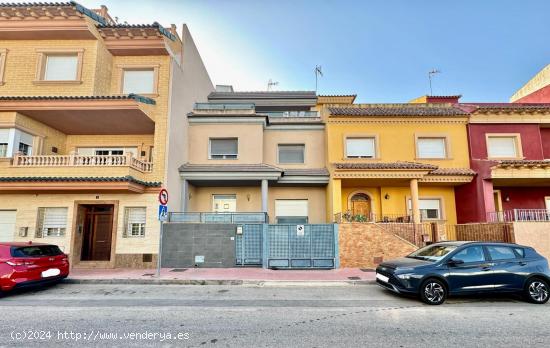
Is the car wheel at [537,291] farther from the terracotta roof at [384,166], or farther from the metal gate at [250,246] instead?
the metal gate at [250,246]

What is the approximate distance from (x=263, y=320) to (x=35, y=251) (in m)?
7.54

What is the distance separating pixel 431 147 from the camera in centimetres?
1561

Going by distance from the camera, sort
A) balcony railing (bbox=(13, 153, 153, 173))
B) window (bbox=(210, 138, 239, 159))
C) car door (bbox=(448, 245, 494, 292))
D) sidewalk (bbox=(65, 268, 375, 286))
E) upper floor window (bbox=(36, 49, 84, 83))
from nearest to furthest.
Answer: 1. car door (bbox=(448, 245, 494, 292))
2. sidewalk (bbox=(65, 268, 375, 286))
3. balcony railing (bbox=(13, 153, 153, 173))
4. upper floor window (bbox=(36, 49, 84, 83))
5. window (bbox=(210, 138, 239, 159))

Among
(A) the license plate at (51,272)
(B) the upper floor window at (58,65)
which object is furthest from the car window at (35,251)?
(B) the upper floor window at (58,65)

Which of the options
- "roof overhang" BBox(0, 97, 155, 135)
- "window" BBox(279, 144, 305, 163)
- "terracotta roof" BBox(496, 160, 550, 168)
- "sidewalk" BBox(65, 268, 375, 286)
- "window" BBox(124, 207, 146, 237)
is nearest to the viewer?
"sidewalk" BBox(65, 268, 375, 286)

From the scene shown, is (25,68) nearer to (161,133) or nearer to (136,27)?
(136,27)

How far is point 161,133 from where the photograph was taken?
43.0 feet

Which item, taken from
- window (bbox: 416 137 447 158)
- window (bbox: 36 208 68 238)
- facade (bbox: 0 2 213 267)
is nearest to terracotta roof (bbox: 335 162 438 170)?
window (bbox: 416 137 447 158)

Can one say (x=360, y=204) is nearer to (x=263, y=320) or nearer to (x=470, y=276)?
(x=470, y=276)

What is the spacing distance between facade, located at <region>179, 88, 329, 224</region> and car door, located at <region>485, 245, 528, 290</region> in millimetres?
8713

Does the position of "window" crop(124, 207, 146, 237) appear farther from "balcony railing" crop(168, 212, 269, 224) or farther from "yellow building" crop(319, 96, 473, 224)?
"yellow building" crop(319, 96, 473, 224)

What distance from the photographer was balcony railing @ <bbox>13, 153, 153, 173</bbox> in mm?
12023

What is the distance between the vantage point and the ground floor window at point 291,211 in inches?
634

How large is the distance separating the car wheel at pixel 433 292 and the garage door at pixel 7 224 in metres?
16.0
